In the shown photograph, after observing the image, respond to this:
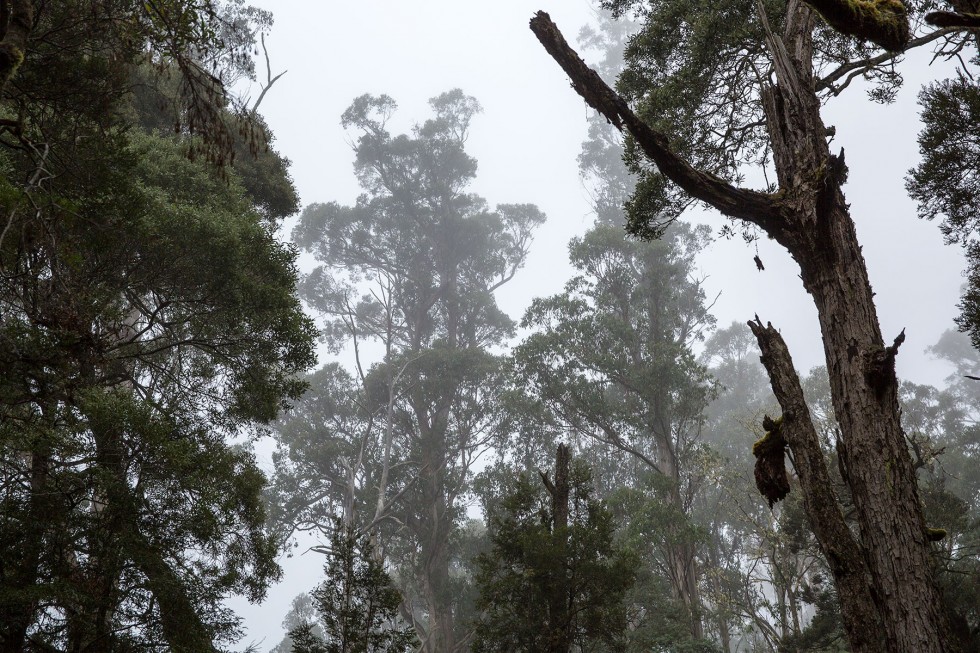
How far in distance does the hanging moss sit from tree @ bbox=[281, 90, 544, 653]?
20.6m

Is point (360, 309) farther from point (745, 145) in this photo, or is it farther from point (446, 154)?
point (745, 145)

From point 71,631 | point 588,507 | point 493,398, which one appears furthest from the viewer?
point 493,398

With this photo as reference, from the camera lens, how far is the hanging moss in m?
5.13

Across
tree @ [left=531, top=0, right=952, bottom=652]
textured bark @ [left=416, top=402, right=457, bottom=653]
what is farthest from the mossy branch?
textured bark @ [left=416, top=402, right=457, bottom=653]

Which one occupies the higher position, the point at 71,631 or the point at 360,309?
the point at 360,309

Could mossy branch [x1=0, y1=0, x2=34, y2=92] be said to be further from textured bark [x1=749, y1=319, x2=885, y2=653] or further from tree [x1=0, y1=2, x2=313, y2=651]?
textured bark [x1=749, y1=319, x2=885, y2=653]

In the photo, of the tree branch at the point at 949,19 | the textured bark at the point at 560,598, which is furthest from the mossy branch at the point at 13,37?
the textured bark at the point at 560,598

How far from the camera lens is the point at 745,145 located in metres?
8.85

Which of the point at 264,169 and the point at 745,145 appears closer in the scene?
the point at 745,145

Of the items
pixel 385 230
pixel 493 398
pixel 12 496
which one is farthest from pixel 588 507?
pixel 385 230

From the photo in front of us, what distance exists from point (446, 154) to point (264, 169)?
24.7m

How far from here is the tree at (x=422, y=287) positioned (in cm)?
2658

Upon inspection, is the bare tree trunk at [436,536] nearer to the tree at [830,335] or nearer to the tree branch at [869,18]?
the tree at [830,335]

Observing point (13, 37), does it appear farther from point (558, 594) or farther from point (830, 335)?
point (558, 594)
